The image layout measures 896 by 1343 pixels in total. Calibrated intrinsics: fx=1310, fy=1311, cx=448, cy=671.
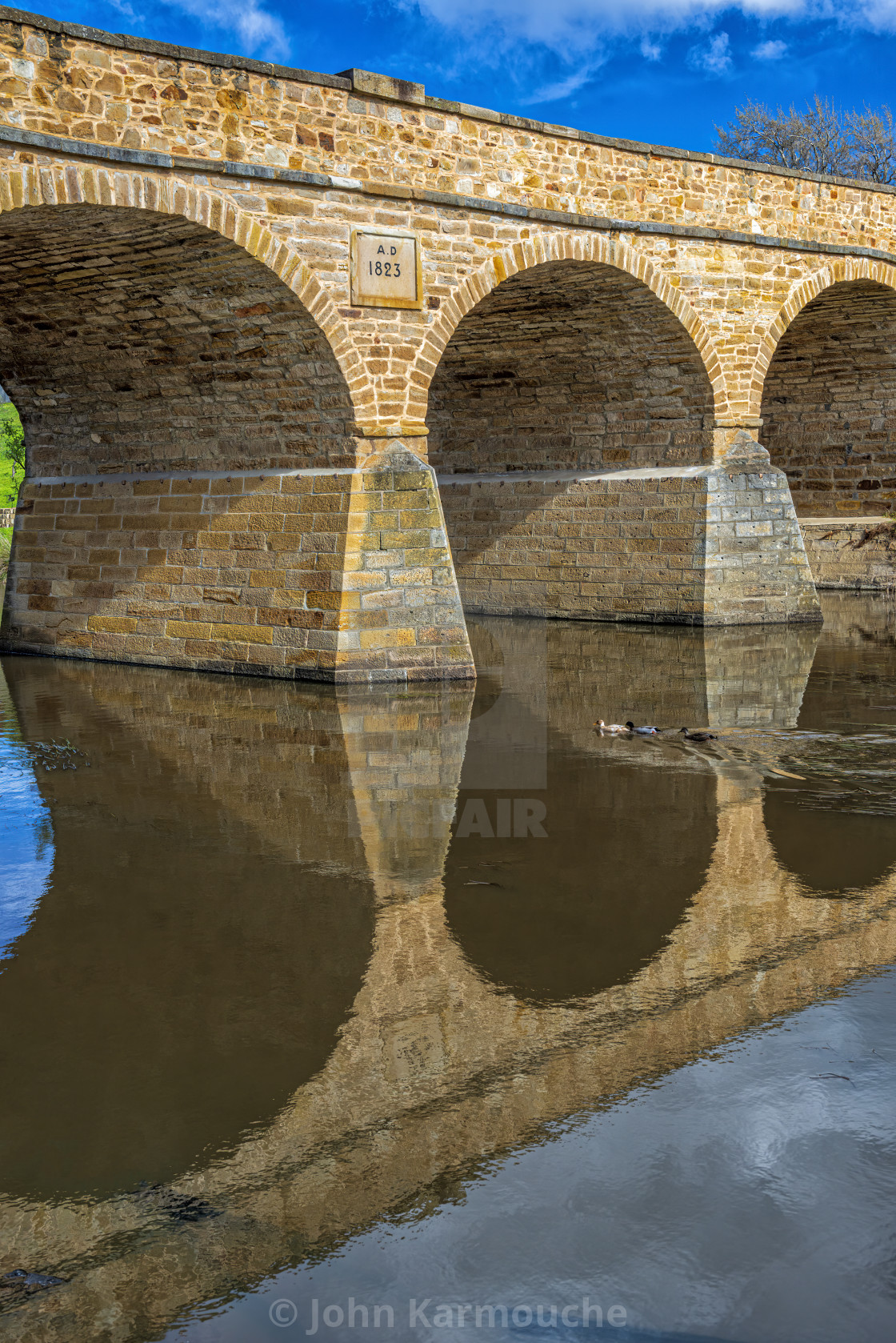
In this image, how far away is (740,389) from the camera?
45.9 ft

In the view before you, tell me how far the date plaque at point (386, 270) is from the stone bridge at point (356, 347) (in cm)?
2

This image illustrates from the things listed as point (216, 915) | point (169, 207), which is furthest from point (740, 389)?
point (216, 915)

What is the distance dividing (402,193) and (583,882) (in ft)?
23.7

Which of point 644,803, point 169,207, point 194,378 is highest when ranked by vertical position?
point 169,207

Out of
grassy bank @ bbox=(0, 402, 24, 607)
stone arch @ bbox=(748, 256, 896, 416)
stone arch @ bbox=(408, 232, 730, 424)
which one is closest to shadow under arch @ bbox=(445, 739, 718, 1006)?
stone arch @ bbox=(408, 232, 730, 424)

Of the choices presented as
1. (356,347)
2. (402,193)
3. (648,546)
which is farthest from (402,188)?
(648,546)

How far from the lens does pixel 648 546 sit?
14633mm

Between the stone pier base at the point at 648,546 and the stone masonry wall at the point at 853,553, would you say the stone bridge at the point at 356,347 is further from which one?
the stone masonry wall at the point at 853,553

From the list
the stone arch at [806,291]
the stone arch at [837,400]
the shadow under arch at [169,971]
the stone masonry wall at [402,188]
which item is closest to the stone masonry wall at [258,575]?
the stone masonry wall at [402,188]

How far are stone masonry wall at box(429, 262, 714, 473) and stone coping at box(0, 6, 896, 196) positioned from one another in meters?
1.20

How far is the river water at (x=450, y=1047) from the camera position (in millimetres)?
2680

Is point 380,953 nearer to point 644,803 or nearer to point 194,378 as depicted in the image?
point 644,803

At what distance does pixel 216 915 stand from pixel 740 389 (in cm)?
1066

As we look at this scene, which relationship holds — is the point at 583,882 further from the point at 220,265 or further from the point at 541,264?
the point at 541,264
